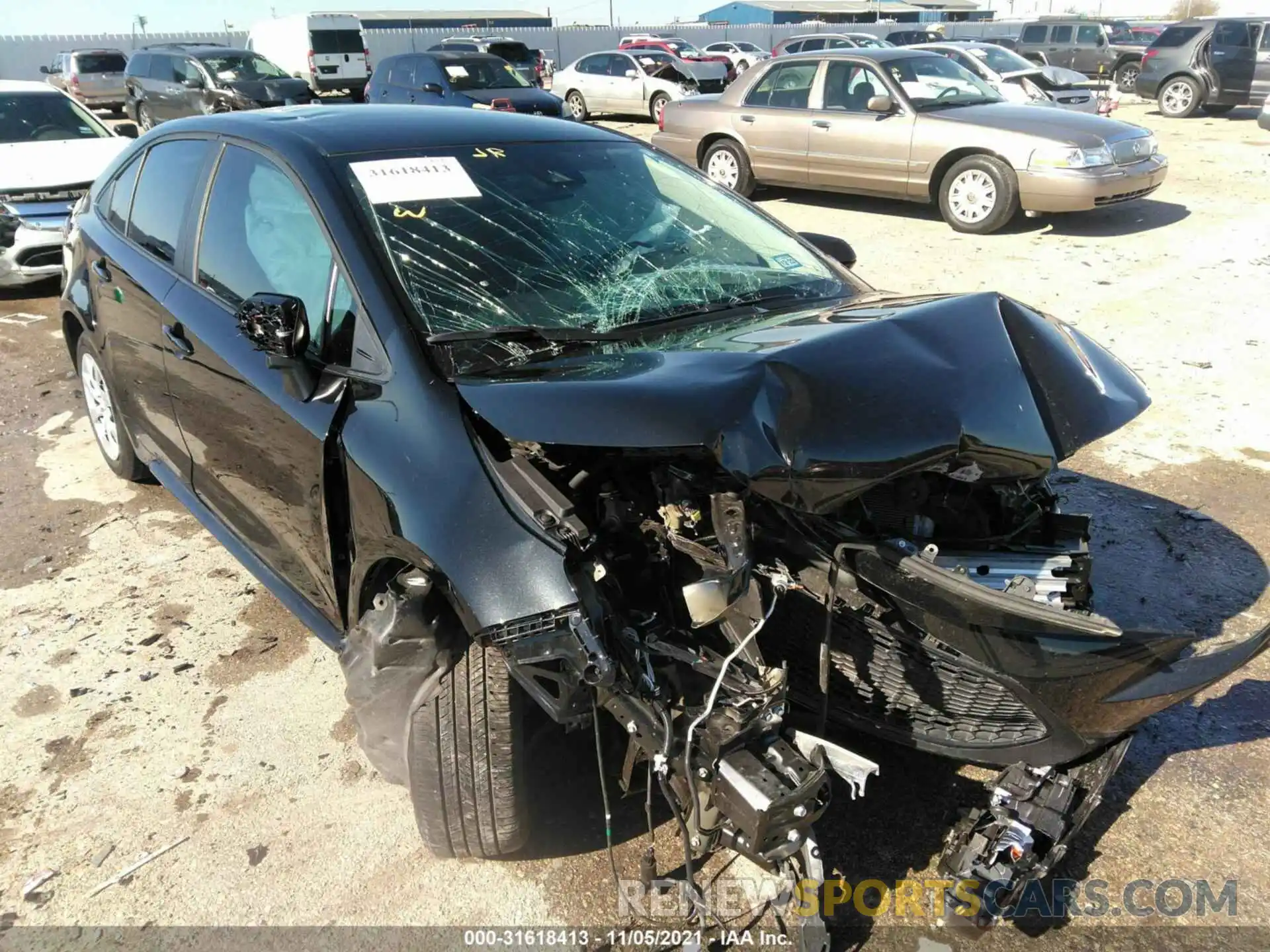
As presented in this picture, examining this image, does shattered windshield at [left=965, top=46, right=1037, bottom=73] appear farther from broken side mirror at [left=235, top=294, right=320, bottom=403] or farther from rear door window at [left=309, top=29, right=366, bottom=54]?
rear door window at [left=309, top=29, right=366, bottom=54]

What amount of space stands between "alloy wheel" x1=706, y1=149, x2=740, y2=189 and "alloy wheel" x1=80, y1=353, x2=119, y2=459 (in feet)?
25.7

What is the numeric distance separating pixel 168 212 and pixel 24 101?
700cm

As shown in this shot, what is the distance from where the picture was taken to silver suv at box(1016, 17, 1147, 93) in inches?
880

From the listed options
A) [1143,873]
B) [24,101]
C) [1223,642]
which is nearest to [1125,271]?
[1223,642]

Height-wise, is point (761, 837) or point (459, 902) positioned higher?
point (761, 837)

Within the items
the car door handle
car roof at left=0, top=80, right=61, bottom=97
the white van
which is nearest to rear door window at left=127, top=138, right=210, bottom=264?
the car door handle

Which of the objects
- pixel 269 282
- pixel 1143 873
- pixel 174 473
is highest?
pixel 269 282

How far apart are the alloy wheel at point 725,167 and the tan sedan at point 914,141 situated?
0.01 m

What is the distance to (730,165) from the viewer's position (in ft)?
35.7

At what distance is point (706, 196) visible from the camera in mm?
3594

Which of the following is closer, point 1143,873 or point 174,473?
point 1143,873

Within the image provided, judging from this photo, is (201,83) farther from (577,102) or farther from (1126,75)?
(1126,75)

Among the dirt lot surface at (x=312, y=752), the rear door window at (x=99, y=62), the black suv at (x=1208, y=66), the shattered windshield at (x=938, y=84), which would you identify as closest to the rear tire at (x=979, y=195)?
the shattered windshield at (x=938, y=84)

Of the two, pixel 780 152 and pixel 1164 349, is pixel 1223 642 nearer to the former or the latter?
pixel 1164 349
